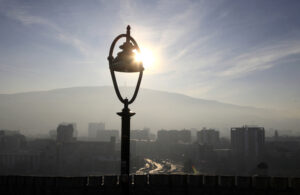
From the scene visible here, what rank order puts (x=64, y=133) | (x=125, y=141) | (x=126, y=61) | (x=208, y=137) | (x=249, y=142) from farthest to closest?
(x=208, y=137) < (x=64, y=133) < (x=249, y=142) < (x=126, y=61) < (x=125, y=141)

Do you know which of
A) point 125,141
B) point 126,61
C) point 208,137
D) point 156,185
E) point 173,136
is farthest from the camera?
point 173,136

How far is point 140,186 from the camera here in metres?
9.27

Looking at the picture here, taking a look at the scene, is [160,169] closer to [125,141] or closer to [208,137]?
[208,137]

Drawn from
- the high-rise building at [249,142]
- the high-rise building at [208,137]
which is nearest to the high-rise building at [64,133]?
the high-rise building at [208,137]

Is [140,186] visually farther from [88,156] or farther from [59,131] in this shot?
[59,131]

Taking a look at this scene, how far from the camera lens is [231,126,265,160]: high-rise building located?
4061 inches

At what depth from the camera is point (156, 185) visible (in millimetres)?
9336

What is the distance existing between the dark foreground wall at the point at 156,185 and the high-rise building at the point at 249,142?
9773cm

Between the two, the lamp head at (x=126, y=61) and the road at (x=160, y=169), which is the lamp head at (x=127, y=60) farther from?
the road at (x=160, y=169)

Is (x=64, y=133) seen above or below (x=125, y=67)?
below

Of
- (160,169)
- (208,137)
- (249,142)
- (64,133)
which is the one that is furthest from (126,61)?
(208,137)

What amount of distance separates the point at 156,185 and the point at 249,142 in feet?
346

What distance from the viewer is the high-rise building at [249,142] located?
4061 inches

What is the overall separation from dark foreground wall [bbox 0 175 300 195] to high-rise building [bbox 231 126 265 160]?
321ft
